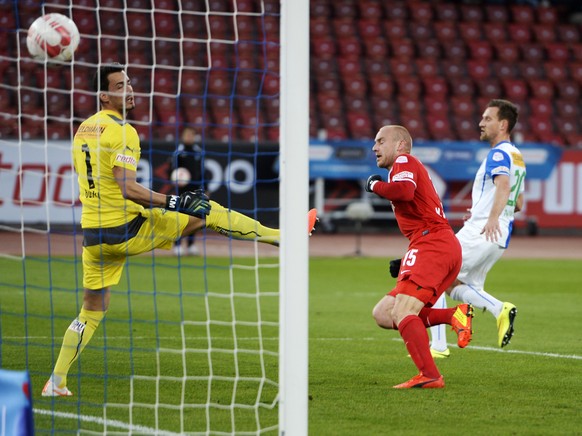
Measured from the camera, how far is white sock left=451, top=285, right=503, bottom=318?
24.5ft

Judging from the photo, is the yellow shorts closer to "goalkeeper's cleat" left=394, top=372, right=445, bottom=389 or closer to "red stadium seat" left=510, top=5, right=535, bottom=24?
"goalkeeper's cleat" left=394, top=372, right=445, bottom=389

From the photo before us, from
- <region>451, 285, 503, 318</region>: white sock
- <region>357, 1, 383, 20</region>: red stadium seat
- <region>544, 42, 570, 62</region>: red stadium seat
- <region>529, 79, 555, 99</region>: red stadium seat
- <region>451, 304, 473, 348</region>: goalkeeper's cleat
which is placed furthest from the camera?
<region>357, 1, 383, 20</region>: red stadium seat

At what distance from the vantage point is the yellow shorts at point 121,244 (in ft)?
20.5

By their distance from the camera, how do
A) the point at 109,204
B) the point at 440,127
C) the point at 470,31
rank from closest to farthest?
1. the point at 109,204
2. the point at 440,127
3. the point at 470,31

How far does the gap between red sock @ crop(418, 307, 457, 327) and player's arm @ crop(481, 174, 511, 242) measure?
43.3 inches

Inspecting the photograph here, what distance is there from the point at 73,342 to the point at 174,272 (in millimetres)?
8618

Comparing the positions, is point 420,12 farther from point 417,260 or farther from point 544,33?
point 417,260

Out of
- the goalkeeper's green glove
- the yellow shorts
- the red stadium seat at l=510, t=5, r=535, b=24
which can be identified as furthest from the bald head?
the red stadium seat at l=510, t=5, r=535, b=24

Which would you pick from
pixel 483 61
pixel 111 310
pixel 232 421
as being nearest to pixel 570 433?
pixel 232 421

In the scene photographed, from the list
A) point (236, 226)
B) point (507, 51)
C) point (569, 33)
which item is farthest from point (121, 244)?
point (569, 33)

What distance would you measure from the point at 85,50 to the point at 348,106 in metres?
6.57

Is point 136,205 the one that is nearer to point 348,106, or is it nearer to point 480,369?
point 480,369

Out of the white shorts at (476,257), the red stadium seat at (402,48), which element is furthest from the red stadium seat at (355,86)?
the white shorts at (476,257)

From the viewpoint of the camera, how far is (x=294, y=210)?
15.3 feet
